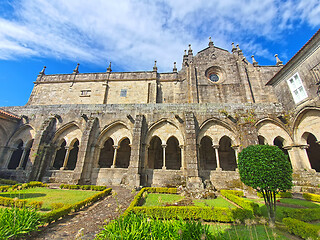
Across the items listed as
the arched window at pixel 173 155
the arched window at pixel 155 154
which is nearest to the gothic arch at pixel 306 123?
the arched window at pixel 173 155

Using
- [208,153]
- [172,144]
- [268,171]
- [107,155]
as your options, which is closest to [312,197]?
[268,171]

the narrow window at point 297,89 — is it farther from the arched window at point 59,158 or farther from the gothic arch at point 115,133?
the arched window at point 59,158

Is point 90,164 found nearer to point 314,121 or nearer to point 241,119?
point 241,119

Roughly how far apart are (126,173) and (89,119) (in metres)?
5.90

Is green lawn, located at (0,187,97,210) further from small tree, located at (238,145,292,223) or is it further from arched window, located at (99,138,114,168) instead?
arched window, located at (99,138,114,168)

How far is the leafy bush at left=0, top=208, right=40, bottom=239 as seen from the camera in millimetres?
3320

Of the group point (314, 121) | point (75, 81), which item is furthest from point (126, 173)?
point (75, 81)

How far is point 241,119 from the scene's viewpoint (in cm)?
1141

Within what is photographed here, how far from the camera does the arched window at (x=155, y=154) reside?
14.4 meters

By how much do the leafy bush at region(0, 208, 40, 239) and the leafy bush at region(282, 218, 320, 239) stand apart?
7.17m

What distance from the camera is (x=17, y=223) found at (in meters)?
3.59

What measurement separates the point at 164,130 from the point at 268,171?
8.53 m

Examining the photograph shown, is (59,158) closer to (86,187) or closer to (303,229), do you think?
(86,187)

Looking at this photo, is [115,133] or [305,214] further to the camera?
[115,133]
